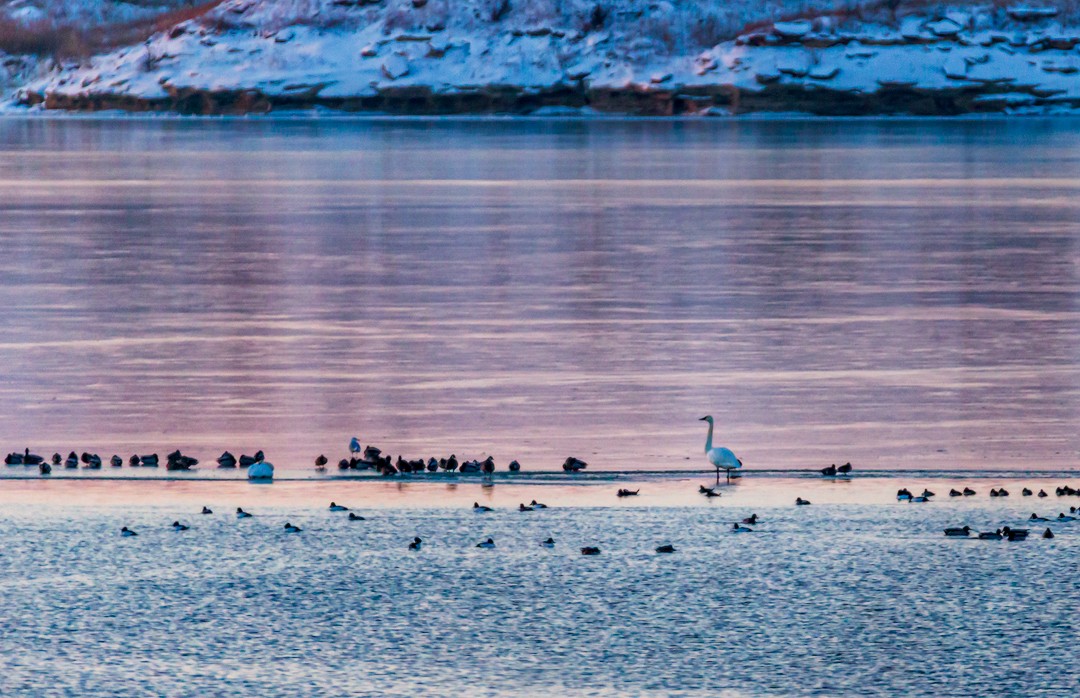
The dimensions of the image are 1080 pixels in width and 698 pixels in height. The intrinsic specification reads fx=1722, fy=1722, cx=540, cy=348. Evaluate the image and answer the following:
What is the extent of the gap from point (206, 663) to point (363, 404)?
7.31 metres

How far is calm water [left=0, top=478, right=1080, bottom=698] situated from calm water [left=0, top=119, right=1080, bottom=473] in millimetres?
1983

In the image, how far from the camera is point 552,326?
19.9 meters

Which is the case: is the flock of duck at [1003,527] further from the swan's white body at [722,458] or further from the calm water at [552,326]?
the calm water at [552,326]

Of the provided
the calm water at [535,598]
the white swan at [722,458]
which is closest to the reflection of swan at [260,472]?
Answer: the calm water at [535,598]

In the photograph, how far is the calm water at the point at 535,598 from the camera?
287 inches

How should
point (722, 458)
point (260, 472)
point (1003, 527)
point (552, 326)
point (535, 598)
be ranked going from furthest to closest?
1. point (552, 326)
2. point (260, 472)
3. point (722, 458)
4. point (1003, 527)
5. point (535, 598)

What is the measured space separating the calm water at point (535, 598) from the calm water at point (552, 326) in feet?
6.50

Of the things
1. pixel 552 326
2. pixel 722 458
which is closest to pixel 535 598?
pixel 722 458

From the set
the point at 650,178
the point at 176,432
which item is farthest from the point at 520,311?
the point at 650,178

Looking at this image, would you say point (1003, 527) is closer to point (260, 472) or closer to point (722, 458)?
point (722, 458)

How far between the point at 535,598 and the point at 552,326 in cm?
1149

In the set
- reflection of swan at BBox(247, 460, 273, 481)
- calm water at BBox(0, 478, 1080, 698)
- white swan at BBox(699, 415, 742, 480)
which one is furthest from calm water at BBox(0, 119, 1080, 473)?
calm water at BBox(0, 478, 1080, 698)

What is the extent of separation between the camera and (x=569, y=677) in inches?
288

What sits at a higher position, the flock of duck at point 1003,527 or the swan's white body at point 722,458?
the swan's white body at point 722,458
